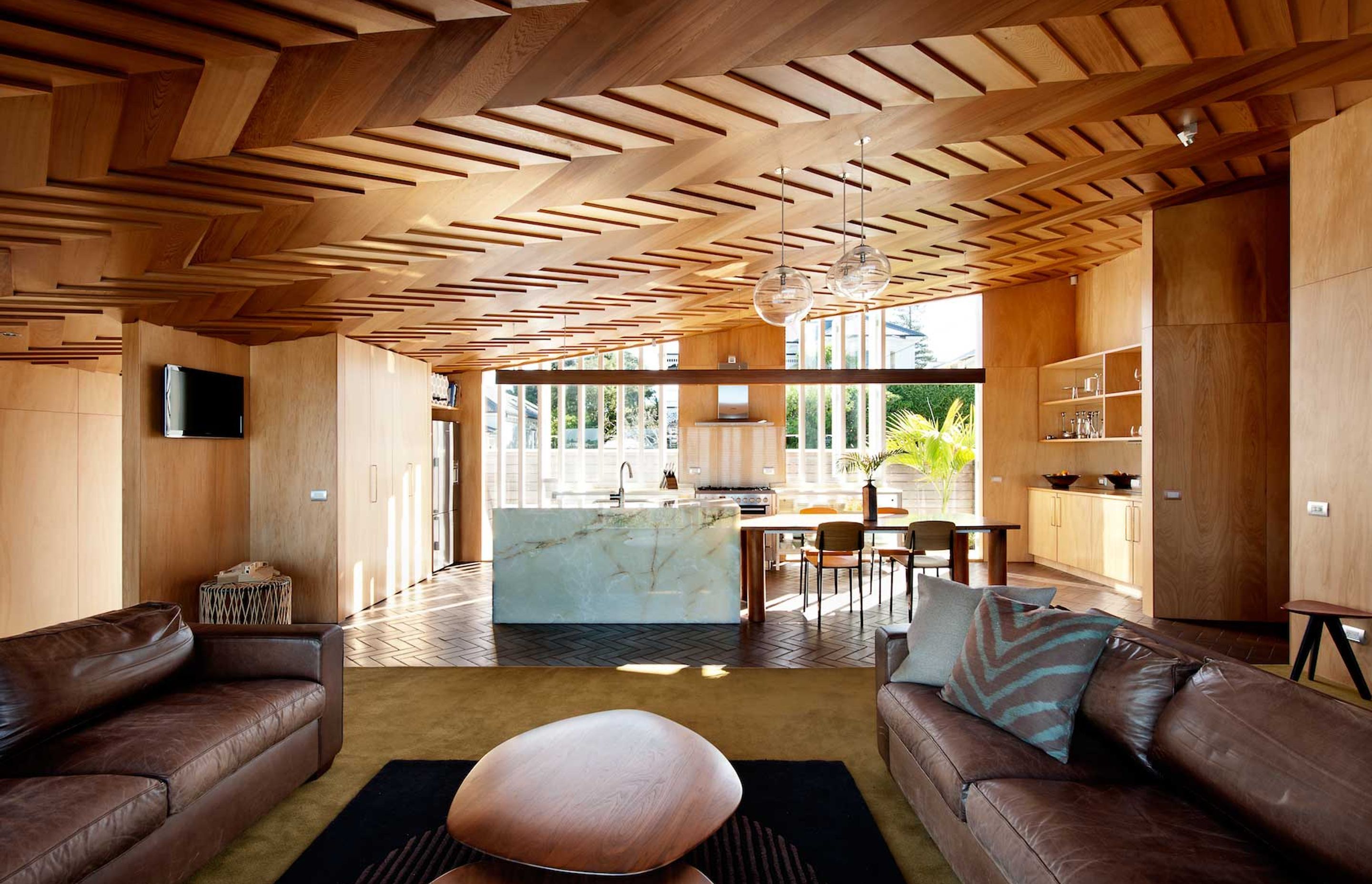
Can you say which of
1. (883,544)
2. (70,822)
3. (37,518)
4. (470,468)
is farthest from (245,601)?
(883,544)

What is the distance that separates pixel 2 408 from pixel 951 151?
7.05 meters

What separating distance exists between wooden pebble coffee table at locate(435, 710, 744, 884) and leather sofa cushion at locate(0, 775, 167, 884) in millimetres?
853

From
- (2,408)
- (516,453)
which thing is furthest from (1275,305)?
(2,408)

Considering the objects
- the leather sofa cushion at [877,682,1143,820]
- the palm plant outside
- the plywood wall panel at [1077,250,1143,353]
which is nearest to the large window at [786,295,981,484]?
the palm plant outside

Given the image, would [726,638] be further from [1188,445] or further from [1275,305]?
[1275,305]

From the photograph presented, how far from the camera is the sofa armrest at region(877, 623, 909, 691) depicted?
10.2 feet

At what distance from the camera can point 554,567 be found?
614 centimetres

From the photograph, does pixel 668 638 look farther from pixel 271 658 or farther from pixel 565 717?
pixel 271 658

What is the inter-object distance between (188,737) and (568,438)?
8.09m

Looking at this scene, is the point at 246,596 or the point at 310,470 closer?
the point at 246,596

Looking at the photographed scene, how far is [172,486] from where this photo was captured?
535cm

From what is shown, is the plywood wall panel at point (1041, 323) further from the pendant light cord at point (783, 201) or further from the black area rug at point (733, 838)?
the black area rug at point (733, 838)

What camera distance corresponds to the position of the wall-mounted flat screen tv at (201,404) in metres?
5.20

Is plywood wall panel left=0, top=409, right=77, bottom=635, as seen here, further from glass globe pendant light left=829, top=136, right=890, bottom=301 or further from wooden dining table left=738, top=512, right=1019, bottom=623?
glass globe pendant light left=829, top=136, right=890, bottom=301
